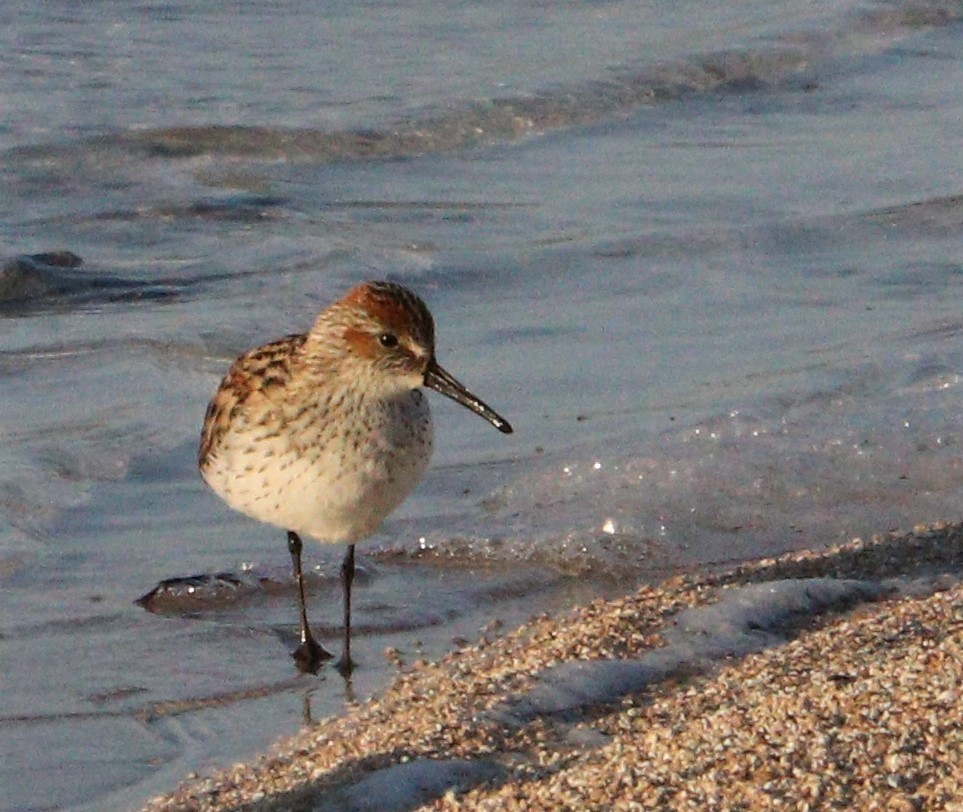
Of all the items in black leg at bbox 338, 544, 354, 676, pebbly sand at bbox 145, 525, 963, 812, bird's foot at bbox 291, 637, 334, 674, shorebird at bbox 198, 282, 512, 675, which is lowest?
bird's foot at bbox 291, 637, 334, 674

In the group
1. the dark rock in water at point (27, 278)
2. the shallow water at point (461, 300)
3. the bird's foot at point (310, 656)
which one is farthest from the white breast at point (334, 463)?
the dark rock in water at point (27, 278)

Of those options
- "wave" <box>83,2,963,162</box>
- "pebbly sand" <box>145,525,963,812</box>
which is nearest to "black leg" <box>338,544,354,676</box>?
"pebbly sand" <box>145,525,963,812</box>

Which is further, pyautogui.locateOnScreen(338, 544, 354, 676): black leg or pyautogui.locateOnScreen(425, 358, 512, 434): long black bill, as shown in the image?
pyautogui.locateOnScreen(338, 544, 354, 676): black leg

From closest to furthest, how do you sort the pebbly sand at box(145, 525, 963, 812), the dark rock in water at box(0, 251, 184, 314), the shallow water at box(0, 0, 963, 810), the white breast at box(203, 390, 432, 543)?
the pebbly sand at box(145, 525, 963, 812), the white breast at box(203, 390, 432, 543), the shallow water at box(0, 0, 963, 810), the dark rock in water at box(0, 251, 184, 314)

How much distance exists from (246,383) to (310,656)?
93cm

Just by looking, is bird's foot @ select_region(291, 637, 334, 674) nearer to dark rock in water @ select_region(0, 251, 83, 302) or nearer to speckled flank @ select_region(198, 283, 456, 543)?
speckled flank @ select_region(198, 283, 456, 543)

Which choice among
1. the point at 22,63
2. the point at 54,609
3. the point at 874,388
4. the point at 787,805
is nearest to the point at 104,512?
the point at 54,609

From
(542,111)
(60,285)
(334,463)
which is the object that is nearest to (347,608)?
(334,463)

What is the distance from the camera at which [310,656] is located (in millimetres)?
7059

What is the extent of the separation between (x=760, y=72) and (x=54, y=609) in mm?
9522

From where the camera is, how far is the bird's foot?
699cm

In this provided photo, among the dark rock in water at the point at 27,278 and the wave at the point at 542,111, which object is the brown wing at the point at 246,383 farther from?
the wave at the point at 542,111

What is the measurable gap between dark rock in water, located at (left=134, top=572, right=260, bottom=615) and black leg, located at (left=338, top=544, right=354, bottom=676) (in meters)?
0.46

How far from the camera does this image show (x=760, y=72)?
618 inches
